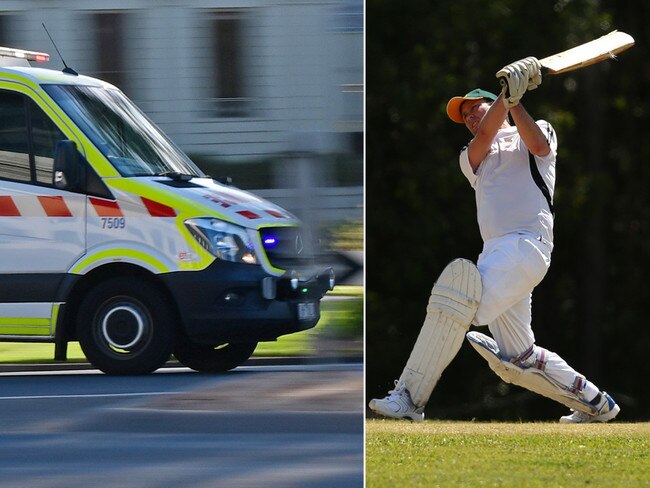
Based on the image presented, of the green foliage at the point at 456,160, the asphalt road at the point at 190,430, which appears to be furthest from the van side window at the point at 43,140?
the green foliage at the point at 456,160

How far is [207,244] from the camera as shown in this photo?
16.2ft

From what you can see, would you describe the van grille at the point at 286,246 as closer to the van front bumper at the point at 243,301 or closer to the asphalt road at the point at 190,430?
the van front bumper at the point at 243,301

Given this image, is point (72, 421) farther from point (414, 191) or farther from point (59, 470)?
point (414, 191)

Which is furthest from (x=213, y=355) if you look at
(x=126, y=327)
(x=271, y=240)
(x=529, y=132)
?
(x=529, y=132)

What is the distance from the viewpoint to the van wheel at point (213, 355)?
16.2ft

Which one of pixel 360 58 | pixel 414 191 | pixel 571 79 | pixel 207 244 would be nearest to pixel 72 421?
pixel 207 244

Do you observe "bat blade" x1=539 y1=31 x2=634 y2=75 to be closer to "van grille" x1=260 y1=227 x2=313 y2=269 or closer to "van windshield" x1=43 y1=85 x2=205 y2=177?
"van grille" x1=260 y1=227 x2=313 y2=269

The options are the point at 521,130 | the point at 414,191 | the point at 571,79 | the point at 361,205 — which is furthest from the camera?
the point at 571,79

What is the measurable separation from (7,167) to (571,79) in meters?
14.0

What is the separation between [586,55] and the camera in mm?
5785

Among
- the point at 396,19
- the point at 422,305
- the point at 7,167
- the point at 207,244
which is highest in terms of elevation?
the point at 396,19

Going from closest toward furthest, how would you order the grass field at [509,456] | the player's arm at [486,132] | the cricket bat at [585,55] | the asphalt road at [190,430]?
the asphalt road at [190,430] → the grass field at [509,456] → the player's arm at [486,132] → the cricket bat at [585,55]

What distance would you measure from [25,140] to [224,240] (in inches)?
32.6

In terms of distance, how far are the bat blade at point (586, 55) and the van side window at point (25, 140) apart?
6.82 feet
